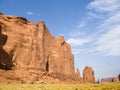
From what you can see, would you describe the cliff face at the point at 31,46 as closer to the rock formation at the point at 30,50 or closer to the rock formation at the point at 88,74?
the rock formation at the point at 30,50

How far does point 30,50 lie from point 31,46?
6.24 feet

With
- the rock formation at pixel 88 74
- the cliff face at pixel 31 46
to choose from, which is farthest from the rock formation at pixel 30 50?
the rock formation at pixel 88 74

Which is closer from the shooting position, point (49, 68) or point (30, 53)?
point (30, 53)

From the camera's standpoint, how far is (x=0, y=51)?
6969 cm

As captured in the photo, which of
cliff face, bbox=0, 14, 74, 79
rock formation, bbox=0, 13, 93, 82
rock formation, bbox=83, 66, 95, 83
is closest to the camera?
rock formation, bbox=0, 13, 93, 82

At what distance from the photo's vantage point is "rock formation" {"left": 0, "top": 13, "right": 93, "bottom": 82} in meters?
81.6

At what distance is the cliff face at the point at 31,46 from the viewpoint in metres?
88.6

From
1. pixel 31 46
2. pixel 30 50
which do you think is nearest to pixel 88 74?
pixel 31 46

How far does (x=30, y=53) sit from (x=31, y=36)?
304 inches

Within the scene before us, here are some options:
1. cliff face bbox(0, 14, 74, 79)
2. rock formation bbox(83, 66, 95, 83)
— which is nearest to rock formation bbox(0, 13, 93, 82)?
cliff face bbox(0, 14, 74, 79)

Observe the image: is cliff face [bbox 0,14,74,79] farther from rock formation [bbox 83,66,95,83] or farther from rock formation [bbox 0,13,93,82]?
rock formation [bbox 83,66,95,83]

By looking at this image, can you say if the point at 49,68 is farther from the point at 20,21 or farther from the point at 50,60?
the point at 20,21

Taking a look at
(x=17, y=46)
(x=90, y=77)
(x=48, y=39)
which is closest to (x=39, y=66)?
(x=17, y=46)

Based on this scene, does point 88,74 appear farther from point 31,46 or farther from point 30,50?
point 30,50
